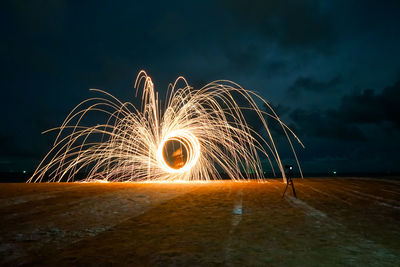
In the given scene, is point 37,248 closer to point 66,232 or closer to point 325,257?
point 66,232

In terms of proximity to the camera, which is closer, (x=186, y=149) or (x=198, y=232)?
(x=198, y=232)

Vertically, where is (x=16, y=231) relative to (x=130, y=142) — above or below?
below

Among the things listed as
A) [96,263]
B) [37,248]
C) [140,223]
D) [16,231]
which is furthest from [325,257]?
[16,231]

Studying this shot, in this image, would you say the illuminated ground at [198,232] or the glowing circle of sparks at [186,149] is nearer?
the illuminated ground at [198,232]

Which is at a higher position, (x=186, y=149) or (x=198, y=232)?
(x=186, y=149)

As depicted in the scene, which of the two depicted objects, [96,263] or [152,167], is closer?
[96,263]

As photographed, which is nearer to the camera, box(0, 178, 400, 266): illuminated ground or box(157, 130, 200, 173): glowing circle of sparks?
box(0, 178, 400, 266): illuminated ground

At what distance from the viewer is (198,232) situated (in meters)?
6.41

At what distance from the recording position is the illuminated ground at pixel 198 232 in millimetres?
4766

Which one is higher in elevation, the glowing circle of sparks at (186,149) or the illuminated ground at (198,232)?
the glowing circle of sparks at (186,149)

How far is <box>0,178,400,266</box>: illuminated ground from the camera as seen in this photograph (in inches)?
188

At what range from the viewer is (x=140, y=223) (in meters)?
7.39

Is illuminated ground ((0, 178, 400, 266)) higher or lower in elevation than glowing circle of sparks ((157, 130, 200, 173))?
lower

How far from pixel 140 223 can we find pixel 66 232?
182 centimetres
